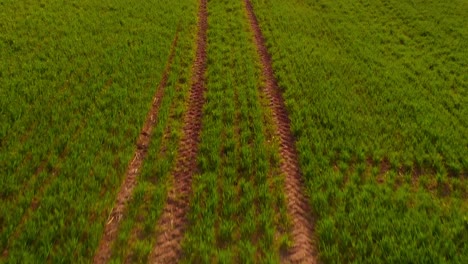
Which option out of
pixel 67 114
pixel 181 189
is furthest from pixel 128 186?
pixel 67 114

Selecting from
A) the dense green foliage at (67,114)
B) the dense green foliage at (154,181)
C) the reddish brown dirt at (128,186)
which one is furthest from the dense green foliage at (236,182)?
the dense green foliage at (67,114)

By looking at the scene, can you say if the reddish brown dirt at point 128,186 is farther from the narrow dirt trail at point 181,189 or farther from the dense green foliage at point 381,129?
the dense green foliage at point 381,129

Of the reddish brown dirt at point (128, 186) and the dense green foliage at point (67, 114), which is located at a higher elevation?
the dense green foliage at point (67, 114)

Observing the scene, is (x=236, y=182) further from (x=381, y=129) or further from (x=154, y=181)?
(x=381, y=129)

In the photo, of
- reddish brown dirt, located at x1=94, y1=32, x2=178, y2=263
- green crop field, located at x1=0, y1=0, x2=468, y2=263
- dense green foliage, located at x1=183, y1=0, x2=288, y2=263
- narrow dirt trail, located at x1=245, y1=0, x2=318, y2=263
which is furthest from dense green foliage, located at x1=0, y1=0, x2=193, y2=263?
narrow dirt trail, located at x1=245, y1=0, x2=318, y2=263

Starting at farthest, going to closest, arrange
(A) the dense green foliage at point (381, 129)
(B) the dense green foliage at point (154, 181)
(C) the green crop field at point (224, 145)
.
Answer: (A) the dense green foliage at point (381, 129) → (C) the green crop field at point (224, 145) → (B) the dense green foliage at point (154, 181)

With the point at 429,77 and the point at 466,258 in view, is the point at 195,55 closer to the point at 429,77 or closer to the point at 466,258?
the point at 429,77

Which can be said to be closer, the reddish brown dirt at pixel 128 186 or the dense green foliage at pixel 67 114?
the reddish brown dirt at pixel 128 186

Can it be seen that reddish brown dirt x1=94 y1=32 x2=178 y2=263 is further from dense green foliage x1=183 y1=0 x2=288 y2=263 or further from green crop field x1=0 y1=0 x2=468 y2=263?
dense green foliage x1=183 y1=0 x2=288 y2=263
